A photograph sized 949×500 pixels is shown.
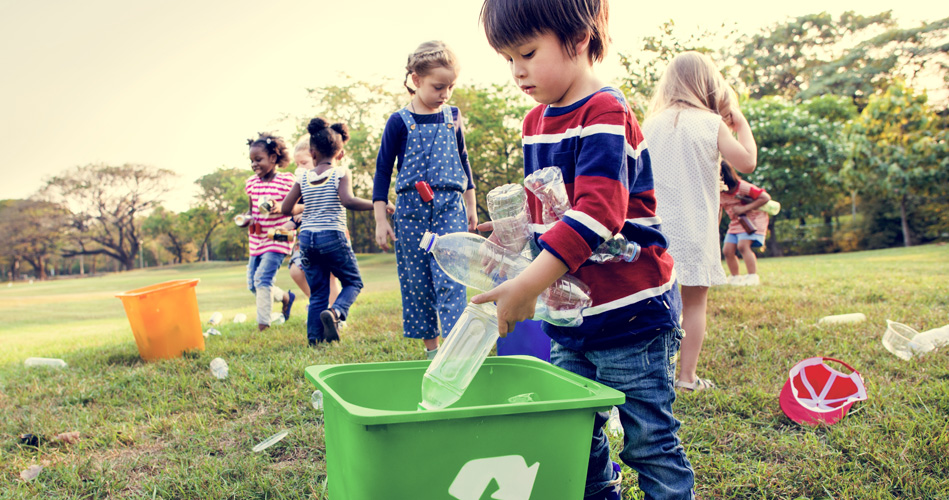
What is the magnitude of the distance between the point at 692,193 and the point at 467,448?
190 cm

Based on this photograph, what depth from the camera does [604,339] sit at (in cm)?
135

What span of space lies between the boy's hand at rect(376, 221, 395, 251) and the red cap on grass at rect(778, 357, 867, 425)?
6.74 ft

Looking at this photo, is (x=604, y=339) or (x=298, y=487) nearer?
(x=604, y=339)

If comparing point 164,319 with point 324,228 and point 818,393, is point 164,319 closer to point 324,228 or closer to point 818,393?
point 324,228

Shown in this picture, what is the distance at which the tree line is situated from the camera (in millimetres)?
17047

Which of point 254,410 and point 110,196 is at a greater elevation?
point 110,196

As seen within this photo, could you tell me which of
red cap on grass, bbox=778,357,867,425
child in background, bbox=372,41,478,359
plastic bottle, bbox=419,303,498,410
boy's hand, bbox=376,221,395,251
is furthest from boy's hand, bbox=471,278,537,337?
boy's hand, bbox=376,221,395,251

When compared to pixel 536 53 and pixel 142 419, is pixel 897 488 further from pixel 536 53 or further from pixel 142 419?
pixel 142 419

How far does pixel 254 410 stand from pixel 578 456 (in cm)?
198

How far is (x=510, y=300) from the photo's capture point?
3.62ft

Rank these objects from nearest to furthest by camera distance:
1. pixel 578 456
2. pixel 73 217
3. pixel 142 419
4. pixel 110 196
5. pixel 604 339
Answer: pixel 578 456
pixel 604 339
pixel 142 419
pixel 73 217
pixel 110 196

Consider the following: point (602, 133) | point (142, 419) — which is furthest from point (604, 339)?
point (142, 419)

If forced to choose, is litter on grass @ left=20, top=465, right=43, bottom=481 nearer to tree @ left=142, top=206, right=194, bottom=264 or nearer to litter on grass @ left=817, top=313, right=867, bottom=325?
litter on grass @ left=817, top=313, right=867, bottom=325

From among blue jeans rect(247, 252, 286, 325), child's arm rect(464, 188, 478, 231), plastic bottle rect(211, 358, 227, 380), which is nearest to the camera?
plastic bottle rect(211, 358, 227, 380)
